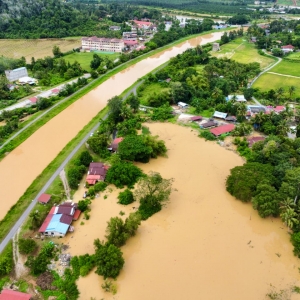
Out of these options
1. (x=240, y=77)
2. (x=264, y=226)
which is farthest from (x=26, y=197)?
(x=240, y=77)

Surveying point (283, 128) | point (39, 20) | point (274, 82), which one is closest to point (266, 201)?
point (283, 128)

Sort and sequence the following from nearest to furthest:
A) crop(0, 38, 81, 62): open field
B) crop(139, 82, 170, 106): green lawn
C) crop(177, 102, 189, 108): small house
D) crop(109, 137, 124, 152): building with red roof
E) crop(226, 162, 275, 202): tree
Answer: crop(226, 162, 275, 202): tree
crop(109, 137, 124, 152): building with red roof
crop(177, 102, 189, 108): small house
crop(139, 82, 170, 106): green lawn
crop(0, 38, 81, 62): open field

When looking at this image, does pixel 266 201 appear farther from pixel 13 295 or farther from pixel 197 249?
pixel 13 295

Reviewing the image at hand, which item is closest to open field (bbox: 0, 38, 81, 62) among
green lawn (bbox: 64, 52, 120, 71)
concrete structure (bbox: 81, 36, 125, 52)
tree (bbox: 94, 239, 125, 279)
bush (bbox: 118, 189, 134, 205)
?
concrete structure (bbox: 81, 36, 125, 52)

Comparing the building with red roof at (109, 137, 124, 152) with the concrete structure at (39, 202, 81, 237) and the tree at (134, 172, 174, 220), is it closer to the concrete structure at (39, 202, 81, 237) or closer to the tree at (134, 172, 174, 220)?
the tree at (134, 172, 174, 220)

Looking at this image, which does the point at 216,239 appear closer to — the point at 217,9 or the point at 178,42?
the point at 178,42

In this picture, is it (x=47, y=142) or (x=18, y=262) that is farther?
(x=47, y=142)

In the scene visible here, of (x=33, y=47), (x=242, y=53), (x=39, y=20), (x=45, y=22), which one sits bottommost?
(x=242, y=53)
